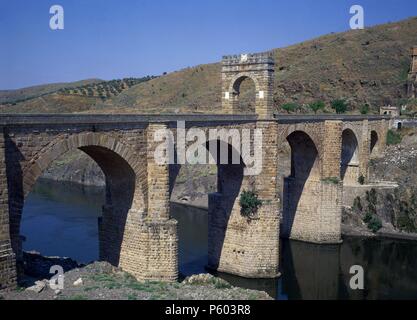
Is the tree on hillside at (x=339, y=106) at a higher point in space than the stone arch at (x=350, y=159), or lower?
higher

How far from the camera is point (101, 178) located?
45.8m

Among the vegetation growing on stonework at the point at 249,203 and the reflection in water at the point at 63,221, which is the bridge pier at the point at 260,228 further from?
the reflection in water at the point at 63,221

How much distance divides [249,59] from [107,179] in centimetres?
866

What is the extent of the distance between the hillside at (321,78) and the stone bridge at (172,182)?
818 inches

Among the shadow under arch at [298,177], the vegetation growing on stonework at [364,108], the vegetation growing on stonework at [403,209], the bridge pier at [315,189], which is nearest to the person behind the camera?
the bridge pier at [315,189]

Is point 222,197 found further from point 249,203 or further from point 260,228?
point 260,228

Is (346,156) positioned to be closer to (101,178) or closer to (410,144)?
(410,144)

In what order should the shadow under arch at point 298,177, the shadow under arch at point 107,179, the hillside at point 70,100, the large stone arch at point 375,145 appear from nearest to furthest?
the shadow under arch at point 107,179, the shadow under arch at point 298,177, the large stone arch at point 375,145, the hillside at point 70,100

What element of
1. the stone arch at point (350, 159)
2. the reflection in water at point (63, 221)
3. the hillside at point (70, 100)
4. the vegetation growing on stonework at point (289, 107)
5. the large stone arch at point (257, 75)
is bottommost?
the reflection in water at point (63, 221)

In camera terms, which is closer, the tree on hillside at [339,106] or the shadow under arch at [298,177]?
the shadow under arch at [298,177]

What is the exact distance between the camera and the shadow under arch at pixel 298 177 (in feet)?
88.9

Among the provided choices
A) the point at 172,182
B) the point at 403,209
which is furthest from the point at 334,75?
the point at 172,182

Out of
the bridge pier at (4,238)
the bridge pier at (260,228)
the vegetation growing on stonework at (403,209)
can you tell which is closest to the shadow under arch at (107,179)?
the bridge pier at (4,238)
